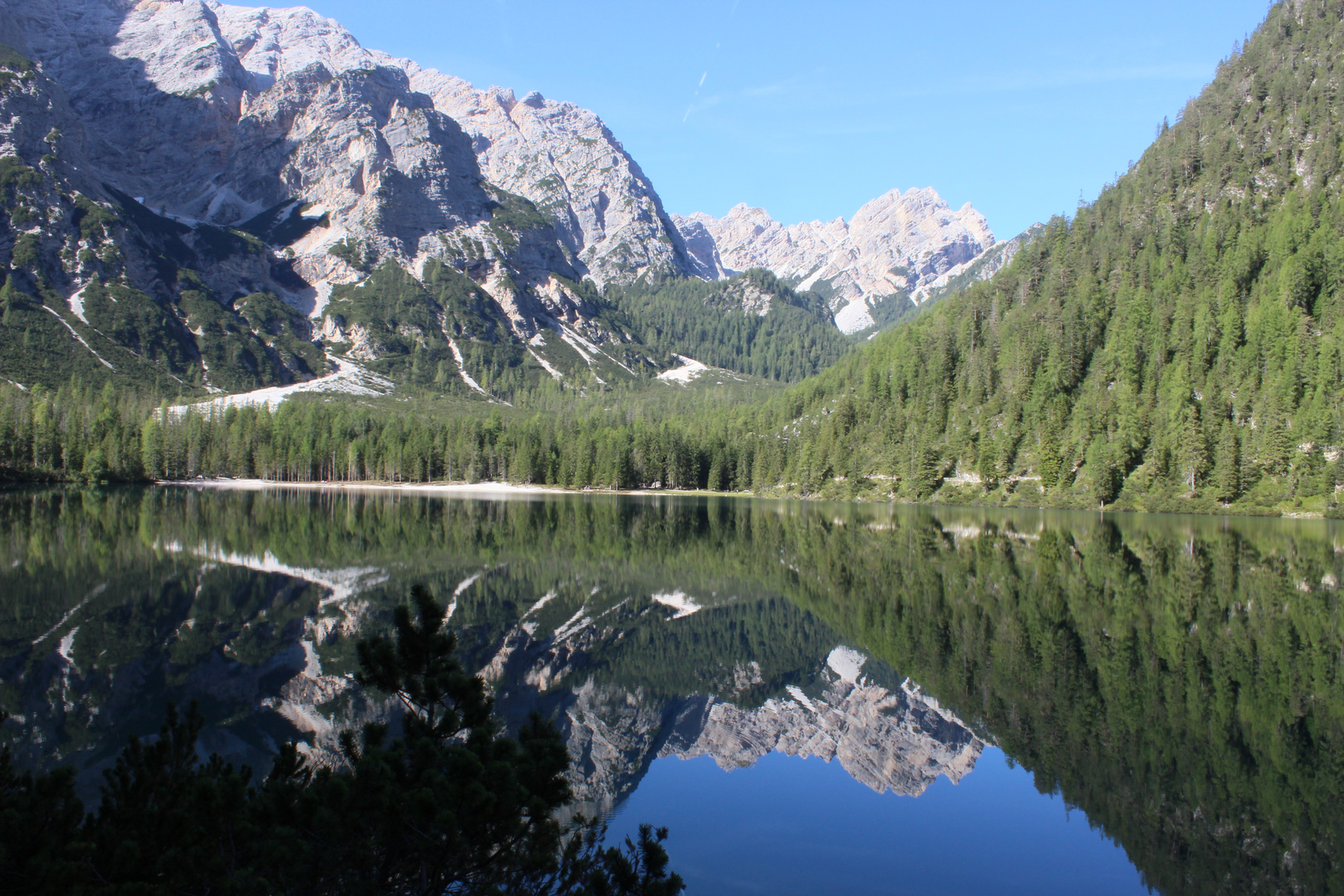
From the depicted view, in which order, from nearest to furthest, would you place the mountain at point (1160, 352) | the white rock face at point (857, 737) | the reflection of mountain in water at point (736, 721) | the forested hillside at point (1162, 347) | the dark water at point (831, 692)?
the dark water at point (831, 692), the reflection of mountain in water at point (736, 721), the white rock face at point (857, 737), the mountain at point (1160, 352), the forested hillside at point (1162, 347)

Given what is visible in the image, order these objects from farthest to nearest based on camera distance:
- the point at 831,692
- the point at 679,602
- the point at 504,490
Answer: the point at 504,490, the point at 679,602, the point at 831,692

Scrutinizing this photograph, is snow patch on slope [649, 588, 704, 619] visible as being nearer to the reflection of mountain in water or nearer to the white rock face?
the reflection of mountain in water

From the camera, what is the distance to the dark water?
1012cm

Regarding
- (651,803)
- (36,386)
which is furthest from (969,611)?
(36,386)

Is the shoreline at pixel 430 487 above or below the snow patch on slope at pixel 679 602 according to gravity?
below

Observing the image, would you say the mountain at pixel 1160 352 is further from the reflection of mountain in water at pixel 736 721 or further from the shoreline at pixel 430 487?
the reflection of mountain in water at pixel 736 721

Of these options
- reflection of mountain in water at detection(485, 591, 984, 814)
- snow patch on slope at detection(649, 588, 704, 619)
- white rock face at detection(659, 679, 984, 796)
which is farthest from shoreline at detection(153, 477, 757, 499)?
white rock face at detection(659, 679, 984, 796)

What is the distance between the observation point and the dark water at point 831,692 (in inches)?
398

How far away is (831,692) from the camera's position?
1688 cm

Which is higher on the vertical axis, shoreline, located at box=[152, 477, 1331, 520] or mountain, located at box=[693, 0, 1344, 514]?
mountain, located at box=[693, 0, 1344, 514]

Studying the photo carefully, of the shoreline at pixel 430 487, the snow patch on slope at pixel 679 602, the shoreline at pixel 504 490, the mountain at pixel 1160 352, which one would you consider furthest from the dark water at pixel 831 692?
the shoreline at pixel 430 487

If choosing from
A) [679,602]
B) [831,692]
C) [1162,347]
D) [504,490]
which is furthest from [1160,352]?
[831,692]

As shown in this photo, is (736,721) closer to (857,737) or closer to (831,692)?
(857,737)

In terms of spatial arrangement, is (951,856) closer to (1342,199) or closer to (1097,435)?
(1097,435)
